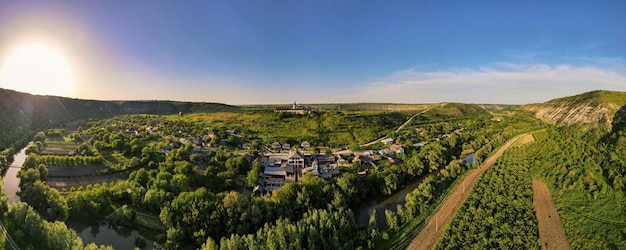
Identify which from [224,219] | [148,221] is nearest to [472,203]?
[224,219]

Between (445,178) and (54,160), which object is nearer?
(445,178)

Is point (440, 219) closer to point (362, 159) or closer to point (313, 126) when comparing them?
point (362, 159)

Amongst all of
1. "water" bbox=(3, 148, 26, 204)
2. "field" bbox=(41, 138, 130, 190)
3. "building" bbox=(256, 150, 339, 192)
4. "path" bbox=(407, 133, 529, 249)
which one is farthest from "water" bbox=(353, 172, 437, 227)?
"water" bbox=(3, 148, 26, 204)

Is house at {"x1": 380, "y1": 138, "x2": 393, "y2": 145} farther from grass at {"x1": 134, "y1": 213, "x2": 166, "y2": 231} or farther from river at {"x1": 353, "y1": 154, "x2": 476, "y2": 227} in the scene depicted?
grass at {"x1": 134, "y1": 213, "x2": 166, "y2": 231}

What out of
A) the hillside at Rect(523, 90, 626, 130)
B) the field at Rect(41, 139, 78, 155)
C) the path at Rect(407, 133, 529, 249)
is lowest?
the path at Rect(407, 133, 529, 249)

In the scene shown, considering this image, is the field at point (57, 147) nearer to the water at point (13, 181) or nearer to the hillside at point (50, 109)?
the water at point (13, 181)

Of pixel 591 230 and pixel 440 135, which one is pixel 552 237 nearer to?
pixel 591 230

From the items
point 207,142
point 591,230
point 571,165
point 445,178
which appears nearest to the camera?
point 591,230
